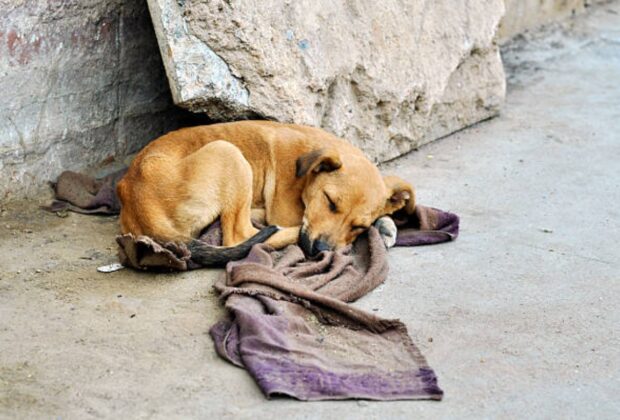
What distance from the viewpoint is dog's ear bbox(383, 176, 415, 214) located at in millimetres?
7164

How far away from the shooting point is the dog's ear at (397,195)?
7.16 m

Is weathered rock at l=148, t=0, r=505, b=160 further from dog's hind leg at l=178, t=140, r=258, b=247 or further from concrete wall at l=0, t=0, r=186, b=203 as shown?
concrete wall at l=0, t=0, r=186, b=203

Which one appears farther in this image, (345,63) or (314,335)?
(345,63)

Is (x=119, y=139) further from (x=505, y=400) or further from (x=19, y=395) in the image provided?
(x=505, y=400)

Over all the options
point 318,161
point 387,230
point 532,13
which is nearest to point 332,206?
point 318,161

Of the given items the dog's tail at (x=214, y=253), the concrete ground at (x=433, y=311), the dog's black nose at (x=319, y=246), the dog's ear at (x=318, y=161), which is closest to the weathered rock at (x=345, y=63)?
the concrete ground at (x=433, y=311)

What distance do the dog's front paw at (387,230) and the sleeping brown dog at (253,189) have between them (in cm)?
6

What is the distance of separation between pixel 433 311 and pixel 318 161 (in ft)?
4.92

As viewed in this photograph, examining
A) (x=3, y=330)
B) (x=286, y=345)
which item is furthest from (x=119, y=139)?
(x=286, y=345)

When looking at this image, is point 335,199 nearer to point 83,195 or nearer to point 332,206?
point 332,206

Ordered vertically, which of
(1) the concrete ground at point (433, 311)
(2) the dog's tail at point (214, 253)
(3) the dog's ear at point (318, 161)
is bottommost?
(1) the concrete ground at point (433, 311)

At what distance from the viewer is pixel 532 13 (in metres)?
13.0

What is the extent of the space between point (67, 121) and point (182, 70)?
1.11m

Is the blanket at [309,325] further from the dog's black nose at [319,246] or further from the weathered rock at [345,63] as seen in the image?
the weathered rock at [345,63]
